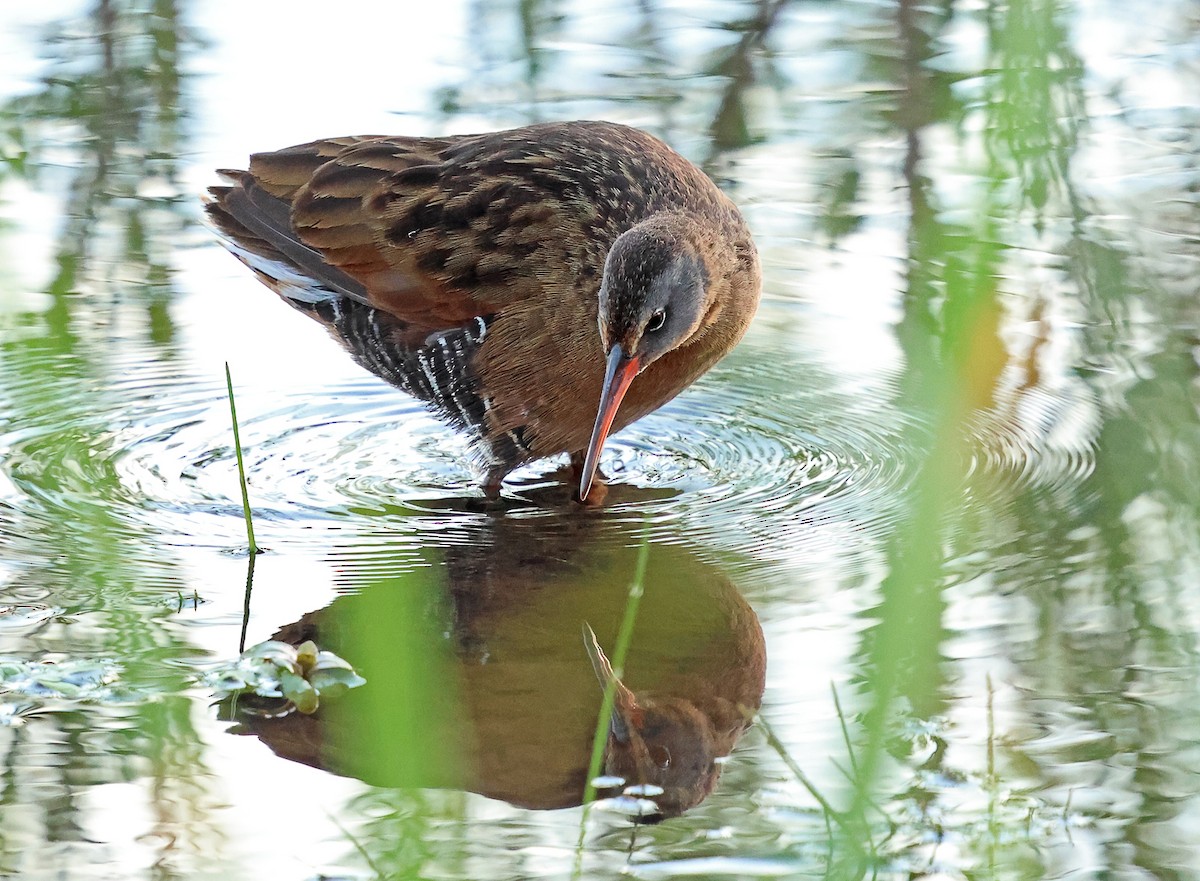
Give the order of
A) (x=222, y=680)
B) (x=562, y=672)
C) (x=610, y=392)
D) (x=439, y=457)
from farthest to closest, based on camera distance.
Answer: (x=439, y=457) → (x=610, y=392) → (x=562, y=672) → (x=222, y=680)

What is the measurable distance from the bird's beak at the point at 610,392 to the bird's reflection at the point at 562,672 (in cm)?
20

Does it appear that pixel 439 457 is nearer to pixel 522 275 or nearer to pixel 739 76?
pixel 522 275

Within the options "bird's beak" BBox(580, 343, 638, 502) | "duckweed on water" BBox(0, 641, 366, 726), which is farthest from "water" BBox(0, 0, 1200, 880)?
"bird's beak" BBox(580, 343, 638, 502)

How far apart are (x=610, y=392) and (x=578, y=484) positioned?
1.74 ft

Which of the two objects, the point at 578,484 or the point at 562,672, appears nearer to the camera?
the point at 562,672

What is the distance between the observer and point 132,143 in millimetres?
6602

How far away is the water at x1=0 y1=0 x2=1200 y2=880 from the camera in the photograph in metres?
2.58

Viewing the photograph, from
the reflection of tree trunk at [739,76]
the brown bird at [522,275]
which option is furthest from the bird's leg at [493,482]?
the reflection of tree trunk at [739,76]

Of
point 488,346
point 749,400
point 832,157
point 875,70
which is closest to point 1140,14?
point 875,70

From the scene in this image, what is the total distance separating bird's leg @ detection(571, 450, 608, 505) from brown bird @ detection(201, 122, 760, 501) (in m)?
0.01

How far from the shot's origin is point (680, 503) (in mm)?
4227

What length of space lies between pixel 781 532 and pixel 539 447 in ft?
2.83

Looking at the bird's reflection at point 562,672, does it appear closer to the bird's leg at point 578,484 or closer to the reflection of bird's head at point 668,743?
the reflection of bird's head at point 668,743

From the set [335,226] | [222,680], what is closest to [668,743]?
[222,680]
